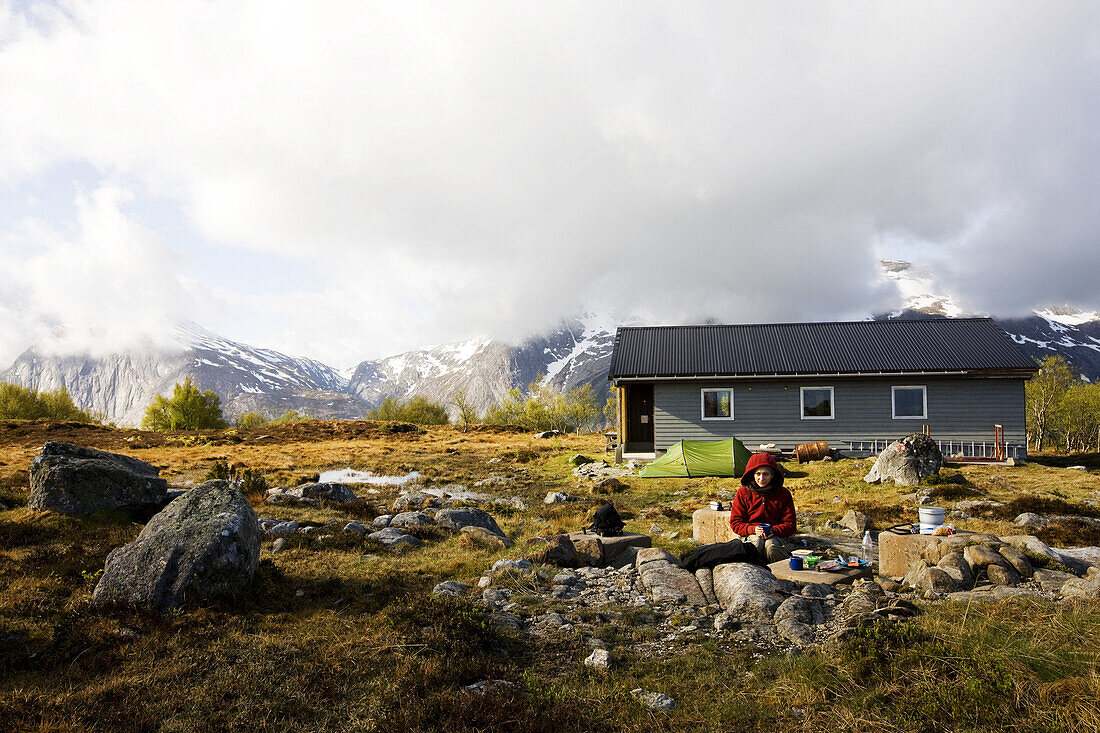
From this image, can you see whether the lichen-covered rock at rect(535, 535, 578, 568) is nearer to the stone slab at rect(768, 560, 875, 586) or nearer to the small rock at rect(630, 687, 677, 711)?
the stone slab at rect(768, 560, 875, 586)

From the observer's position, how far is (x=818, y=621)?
596 centimetres

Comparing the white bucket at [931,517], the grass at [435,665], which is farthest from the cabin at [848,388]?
the grass at [435,665]

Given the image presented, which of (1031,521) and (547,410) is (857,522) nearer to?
(1031,521)

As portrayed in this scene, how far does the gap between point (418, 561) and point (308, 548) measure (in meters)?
2.01

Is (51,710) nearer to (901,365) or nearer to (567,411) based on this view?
(901,365)

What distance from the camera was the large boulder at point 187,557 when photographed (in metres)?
6.18

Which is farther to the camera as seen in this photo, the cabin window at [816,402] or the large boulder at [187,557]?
the cabin window at [816,402]

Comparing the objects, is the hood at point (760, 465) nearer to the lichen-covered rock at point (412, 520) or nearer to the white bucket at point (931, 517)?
the white bucket at point (931, 517)

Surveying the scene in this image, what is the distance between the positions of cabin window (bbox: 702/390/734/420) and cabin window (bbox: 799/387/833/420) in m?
2.81

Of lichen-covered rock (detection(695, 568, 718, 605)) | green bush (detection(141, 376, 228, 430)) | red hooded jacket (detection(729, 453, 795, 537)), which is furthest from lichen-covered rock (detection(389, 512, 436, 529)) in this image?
green bush (detection(141, 376, 228, 430))

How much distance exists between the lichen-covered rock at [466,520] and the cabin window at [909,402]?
60.0 ft

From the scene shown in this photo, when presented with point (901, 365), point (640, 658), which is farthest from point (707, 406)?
point (640, 658)

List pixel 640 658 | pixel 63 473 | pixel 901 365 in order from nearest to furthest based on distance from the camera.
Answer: pixel 640 658 < pixel 63 473 < pixel 901 365

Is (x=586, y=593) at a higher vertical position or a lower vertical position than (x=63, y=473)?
lower
